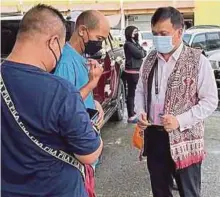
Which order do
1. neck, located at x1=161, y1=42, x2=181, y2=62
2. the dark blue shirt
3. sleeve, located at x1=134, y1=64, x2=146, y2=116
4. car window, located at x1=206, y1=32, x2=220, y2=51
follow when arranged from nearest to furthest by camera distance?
the dark blue shirt
neck, located at x1=161, y1=42, x2=181, y2=62
sleeve, located at x1=134, y1=64, x2=146, y2=116
car window, located at x1=206, y1=32, x2=220, y2=51

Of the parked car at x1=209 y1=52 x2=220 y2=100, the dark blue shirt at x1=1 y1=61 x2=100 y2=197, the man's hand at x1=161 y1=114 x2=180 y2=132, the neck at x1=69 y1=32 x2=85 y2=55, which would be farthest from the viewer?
the parked car at x1=209 y1=52 x2=220 y2=100

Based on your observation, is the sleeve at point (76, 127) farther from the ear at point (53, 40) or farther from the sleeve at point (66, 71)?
the sleeve at point (66, 71)

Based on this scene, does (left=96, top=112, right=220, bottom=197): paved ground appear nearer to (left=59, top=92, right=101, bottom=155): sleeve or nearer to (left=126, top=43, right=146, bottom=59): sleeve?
(left=126, top=43, right=146, bottom=59): sleeve

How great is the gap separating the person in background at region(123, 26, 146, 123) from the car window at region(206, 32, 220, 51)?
21.5ft

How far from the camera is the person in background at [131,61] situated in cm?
813

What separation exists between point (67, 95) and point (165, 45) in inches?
58.6

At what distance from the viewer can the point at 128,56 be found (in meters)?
8.23

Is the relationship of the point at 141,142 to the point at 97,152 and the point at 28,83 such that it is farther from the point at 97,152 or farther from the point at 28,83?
the point at 28,83

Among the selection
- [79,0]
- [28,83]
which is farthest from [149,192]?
[79,0]

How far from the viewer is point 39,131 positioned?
1.95m

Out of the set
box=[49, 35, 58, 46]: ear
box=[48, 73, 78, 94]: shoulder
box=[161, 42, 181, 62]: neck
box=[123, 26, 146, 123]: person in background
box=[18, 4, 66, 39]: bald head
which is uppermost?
box=[18, 4, 66, 39]: bald head

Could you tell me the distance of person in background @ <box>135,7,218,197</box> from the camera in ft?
10.4

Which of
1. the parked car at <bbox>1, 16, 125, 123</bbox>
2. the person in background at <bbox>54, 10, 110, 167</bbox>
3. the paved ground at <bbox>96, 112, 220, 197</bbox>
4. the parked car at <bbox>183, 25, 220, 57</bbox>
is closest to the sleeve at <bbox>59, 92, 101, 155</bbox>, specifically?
the person in background at <bbox>54, 10, 110, 167</bbox>

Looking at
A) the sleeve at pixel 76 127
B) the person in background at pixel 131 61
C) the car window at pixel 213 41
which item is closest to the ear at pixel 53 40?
the sleeve at pixel 76 127
